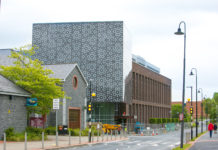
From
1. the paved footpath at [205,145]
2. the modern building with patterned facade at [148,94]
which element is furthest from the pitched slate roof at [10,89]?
the modern building with patterned facade at [148,94]

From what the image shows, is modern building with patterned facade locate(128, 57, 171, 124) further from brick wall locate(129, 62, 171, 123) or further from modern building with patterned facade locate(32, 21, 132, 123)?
modern building with patterned facade locate(32, 21, 132, 123)

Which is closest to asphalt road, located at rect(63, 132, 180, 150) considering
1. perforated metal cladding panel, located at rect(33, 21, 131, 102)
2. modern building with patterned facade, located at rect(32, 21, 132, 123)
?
perforated metal cladding panel, located at rect(33, 21, 131, 102)

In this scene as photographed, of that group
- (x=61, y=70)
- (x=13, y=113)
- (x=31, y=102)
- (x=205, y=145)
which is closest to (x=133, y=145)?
(x=205, y=145)

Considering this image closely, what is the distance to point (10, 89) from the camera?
31.6 metres

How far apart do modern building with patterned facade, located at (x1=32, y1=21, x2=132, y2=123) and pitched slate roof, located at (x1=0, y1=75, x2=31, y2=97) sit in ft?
111

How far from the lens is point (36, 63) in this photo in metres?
36.0

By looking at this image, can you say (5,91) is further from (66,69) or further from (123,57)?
(123,57)

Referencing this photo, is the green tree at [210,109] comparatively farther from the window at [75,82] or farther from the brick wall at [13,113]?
the brick wall at [13,113]

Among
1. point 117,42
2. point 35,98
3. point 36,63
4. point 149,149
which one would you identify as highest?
point 117,42

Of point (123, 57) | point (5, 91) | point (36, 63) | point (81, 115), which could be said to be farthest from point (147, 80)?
point (5, 91)

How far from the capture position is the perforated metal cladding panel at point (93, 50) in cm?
6700

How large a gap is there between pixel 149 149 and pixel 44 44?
1905 inches

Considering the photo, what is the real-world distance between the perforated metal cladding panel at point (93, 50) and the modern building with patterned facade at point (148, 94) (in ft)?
27.3

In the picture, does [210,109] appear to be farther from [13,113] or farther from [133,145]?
[13,113]
